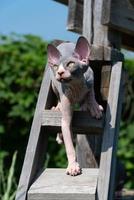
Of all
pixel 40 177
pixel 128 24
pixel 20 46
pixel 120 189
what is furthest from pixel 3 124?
pixel 40 177

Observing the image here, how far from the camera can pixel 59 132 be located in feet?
12.9

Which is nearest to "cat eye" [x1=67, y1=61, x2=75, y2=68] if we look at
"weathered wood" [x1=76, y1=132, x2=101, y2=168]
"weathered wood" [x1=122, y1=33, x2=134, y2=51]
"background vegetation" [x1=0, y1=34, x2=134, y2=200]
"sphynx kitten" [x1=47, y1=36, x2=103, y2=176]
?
"sphynx kitten" [x1=47, y1=36, x2=103, y2=176]

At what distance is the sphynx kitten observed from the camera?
3.44m

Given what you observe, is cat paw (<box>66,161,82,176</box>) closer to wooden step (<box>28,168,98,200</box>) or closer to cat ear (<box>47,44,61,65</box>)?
wooden step (<box>28,168,98,200</box>)

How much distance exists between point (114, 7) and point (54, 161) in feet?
13.5

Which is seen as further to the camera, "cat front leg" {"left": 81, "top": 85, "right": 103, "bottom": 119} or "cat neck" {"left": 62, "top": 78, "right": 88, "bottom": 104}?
"cat front leg" {"left": 81, "top": 85, "right": 103, "bottom": 119}

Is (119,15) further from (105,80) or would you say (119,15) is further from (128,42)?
(128,42)

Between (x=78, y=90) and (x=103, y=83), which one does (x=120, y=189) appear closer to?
(x=103, y=83)

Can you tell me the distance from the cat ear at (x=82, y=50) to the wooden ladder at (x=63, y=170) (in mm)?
355

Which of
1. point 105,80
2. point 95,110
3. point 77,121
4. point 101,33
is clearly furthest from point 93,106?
point 101,33

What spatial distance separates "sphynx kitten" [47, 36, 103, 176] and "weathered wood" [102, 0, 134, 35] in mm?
445

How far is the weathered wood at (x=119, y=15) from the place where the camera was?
4.11 metres

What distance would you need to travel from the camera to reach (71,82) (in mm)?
3492

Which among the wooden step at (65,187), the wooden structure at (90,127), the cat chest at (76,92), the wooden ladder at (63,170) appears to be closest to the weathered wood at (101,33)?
the wooden structure at (90,127)
